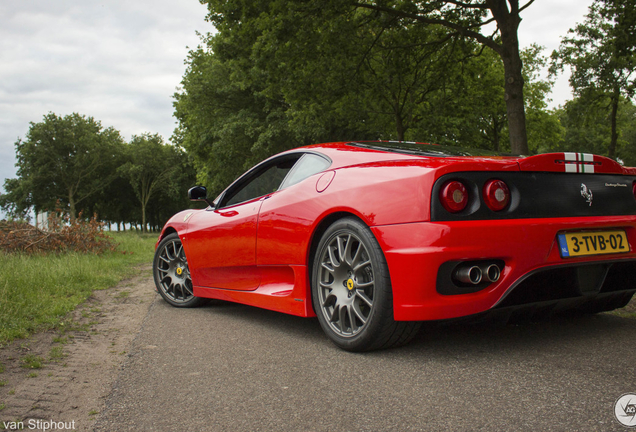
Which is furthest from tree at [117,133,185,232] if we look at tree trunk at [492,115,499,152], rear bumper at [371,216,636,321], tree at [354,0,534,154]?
rear bumper at [371,216,636,321]

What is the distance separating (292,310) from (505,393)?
155 cm

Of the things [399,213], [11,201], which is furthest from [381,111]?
[11,201]

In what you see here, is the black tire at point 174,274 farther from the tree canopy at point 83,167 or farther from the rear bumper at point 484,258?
the tree canopy at point 83,167

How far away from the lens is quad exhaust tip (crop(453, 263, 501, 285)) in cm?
259

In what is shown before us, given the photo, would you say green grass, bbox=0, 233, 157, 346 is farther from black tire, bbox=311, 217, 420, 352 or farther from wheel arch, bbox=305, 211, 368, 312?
black tire, bbox=311, 217, 420, 352

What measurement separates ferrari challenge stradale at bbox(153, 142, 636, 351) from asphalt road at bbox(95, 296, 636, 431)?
229 millimetres

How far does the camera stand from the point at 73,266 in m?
7.15

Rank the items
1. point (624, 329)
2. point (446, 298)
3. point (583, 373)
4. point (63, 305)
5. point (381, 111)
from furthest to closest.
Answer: point (381, 111) → point (63, 305) → point (624, 329) → point (446, 298) → point (583, 373)

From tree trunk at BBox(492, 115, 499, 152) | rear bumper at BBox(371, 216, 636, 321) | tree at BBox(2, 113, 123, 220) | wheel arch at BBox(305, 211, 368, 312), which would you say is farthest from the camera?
tree at BBox(2, 113, 123, 220)

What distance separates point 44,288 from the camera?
214 inches

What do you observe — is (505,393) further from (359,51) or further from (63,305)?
(359,51)

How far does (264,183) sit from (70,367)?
6.32 ft

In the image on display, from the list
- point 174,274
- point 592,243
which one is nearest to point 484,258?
point 592,243

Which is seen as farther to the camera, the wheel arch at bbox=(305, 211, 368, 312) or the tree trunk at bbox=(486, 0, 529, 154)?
the tree trunk at bbox=(486, 0, 529, 154)
